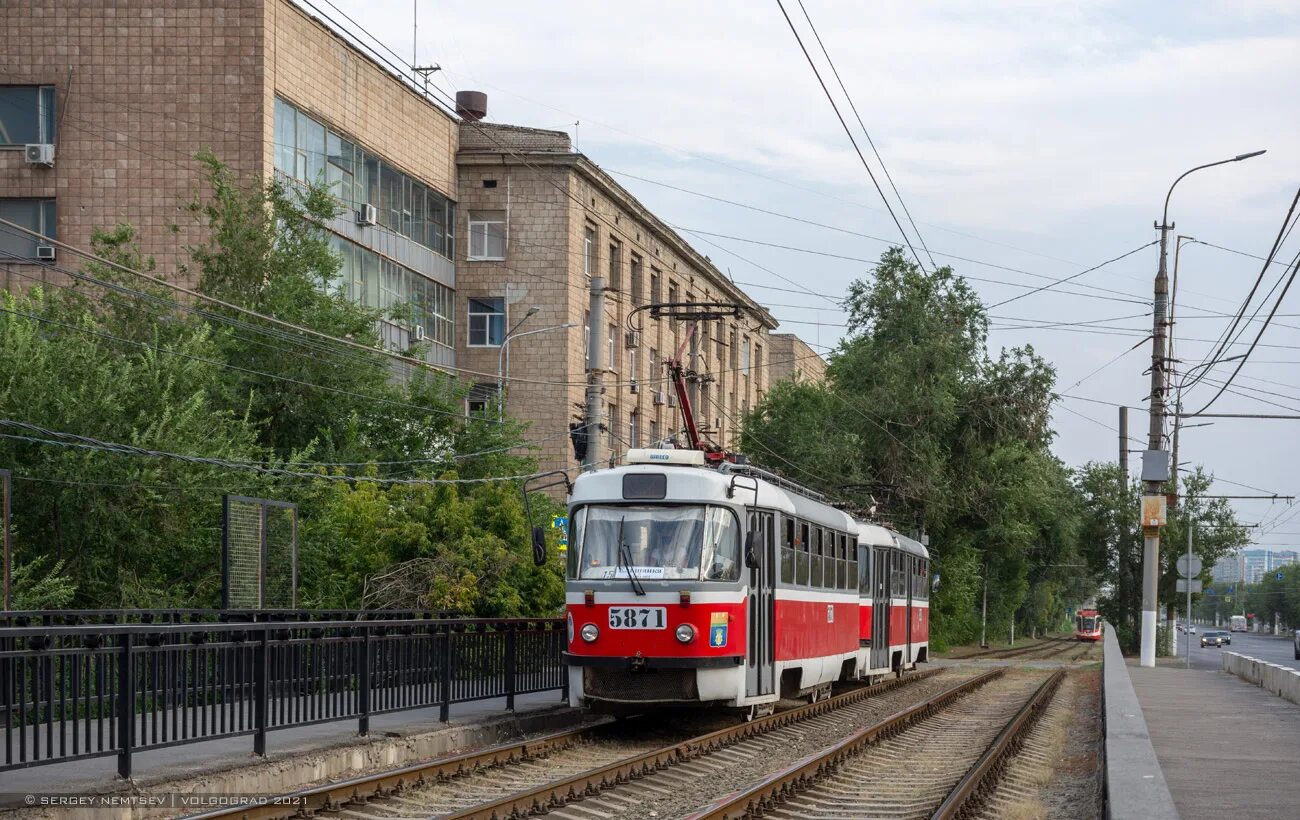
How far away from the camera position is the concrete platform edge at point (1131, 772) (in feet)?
28.7

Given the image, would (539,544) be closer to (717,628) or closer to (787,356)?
(717,628)

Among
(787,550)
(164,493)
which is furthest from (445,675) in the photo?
(164,493)

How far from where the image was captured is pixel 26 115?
41.2 m

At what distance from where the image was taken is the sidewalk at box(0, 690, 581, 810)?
440 inches

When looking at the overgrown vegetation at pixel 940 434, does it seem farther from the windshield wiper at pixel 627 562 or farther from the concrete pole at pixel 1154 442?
the windshield wiper at pixel 627 562

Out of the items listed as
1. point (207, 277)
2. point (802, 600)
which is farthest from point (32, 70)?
point (802, 600)

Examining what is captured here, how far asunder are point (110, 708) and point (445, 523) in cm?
1351

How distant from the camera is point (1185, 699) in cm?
2306

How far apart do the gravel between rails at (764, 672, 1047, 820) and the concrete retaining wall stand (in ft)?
13.2

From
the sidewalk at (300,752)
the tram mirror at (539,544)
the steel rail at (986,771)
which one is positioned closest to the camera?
the sidewalk at (300,752)

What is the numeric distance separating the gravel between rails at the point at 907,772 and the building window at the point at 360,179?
22.0 metres

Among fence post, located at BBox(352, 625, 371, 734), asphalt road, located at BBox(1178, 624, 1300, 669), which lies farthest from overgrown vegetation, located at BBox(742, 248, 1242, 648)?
fence post, located at BBox(352, 625, 371, 734)

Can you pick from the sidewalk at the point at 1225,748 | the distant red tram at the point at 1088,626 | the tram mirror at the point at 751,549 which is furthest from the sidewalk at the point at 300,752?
the distant red tram at the point at 1088,626

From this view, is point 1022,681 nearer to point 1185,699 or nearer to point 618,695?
point 1185,699
